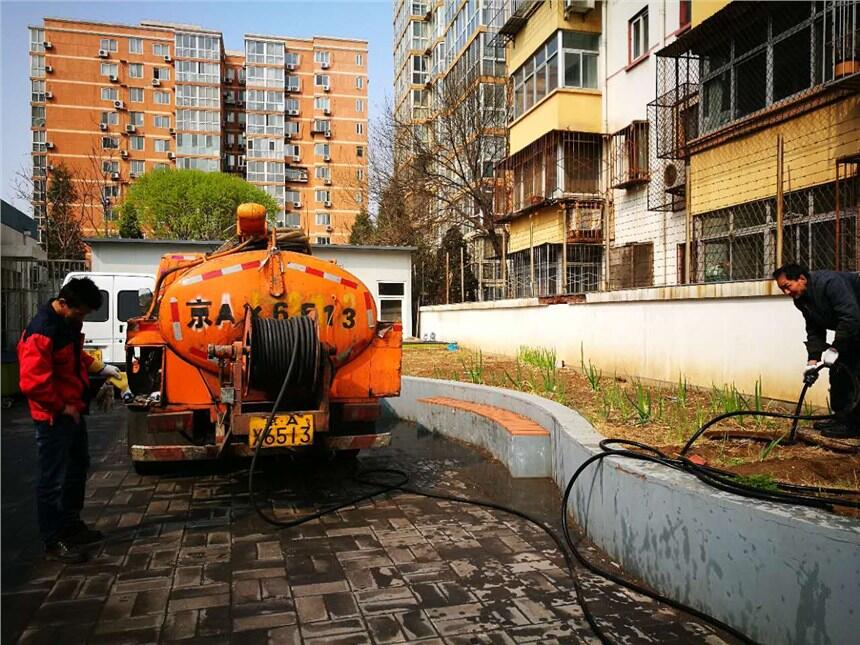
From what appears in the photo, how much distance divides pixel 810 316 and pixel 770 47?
7.81m

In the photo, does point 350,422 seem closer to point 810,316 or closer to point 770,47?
point 810,316

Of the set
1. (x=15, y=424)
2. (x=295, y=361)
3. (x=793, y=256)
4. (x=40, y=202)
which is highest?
(x=40, y=202)

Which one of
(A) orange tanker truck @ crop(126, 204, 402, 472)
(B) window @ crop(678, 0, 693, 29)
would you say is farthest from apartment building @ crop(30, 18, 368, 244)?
(A) orange tanker truck @ crop(126, 204, 402, 472)

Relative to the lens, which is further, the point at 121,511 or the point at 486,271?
the point at 486,271

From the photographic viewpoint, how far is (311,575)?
4.00 m

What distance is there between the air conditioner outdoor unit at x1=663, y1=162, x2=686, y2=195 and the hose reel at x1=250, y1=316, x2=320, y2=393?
11804 mm

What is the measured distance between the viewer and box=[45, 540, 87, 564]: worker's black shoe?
4262 mm

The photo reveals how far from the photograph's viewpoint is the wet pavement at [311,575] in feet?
10.8

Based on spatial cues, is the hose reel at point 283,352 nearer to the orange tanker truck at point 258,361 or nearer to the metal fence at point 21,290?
the orange tanker truck at point 258,361

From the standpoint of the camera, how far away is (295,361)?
496 centimetres

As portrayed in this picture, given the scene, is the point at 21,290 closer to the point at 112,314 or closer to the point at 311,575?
the point at 112,314

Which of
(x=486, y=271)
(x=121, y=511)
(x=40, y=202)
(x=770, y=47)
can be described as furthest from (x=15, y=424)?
(x=40, y=202)

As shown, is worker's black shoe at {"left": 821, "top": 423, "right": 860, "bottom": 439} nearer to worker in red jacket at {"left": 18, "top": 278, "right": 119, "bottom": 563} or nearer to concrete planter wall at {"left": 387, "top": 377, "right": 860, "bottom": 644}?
concrete planter wall at {"left": 387, "top": 377, "right": 860, "bottom": 644}

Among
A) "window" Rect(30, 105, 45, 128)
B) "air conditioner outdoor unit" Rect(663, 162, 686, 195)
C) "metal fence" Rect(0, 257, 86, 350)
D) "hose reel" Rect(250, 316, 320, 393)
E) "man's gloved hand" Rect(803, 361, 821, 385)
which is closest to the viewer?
"hose reel" Rect(250, 316, 320, 393)
